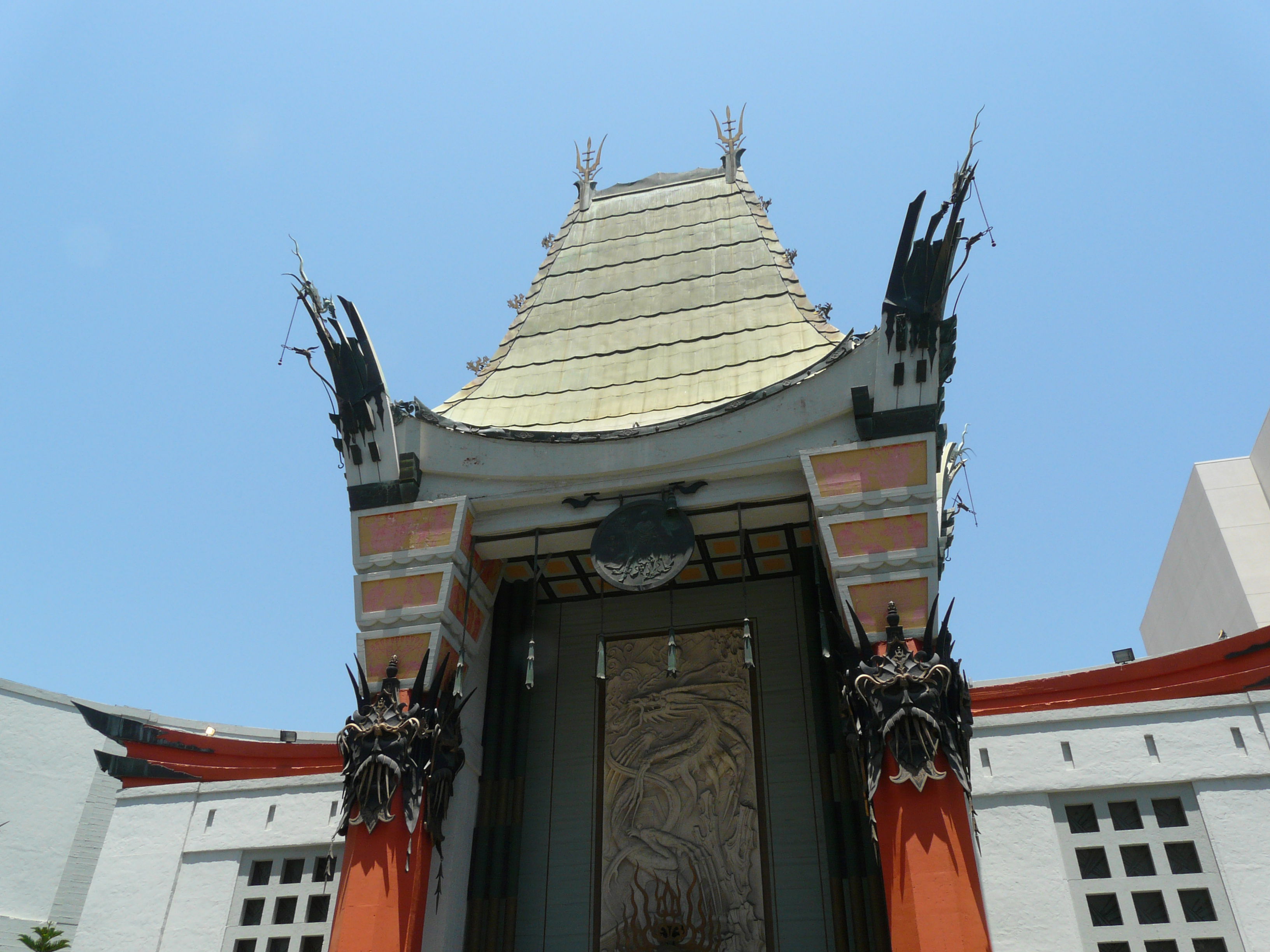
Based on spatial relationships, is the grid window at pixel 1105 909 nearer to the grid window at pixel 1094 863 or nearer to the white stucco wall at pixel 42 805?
the grid window at pixel 1094 863

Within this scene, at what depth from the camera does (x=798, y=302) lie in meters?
17.4

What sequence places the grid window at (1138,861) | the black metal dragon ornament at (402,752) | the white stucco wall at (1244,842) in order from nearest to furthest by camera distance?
the white stucco wall at (1244,842)
the grid window at (1138,861)
the black metal dragon ornament at (402,752)

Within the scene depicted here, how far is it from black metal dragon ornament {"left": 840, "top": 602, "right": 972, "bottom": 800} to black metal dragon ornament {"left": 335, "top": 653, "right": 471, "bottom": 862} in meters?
5.35

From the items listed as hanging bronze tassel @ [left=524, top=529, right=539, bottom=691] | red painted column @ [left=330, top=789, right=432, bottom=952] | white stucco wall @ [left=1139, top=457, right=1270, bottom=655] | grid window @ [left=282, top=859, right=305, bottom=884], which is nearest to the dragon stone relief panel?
hanging bronze tassel @ [left=524, top=529, right=539, bottom=691]

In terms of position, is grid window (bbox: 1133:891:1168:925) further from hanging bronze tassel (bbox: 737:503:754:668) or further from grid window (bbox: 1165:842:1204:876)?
hanging bronze tassel (bbox: 737:503:754:668)

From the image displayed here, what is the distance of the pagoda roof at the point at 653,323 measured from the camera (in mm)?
16172

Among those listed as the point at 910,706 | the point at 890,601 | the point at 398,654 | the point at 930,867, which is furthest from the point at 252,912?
the point at 890,601

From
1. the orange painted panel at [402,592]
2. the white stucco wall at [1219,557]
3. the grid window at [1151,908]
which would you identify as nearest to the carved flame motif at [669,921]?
the orange painted panel at [402,592]

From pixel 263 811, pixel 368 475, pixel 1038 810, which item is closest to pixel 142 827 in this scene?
pixel 263 811

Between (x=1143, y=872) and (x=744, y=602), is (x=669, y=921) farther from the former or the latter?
(x=1143, y=872)

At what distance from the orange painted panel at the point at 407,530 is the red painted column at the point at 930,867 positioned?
6.88 m

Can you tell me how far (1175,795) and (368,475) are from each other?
38.4 ft

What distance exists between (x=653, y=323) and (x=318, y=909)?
34.9 feet

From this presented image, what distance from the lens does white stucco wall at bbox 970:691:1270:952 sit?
11.8m
